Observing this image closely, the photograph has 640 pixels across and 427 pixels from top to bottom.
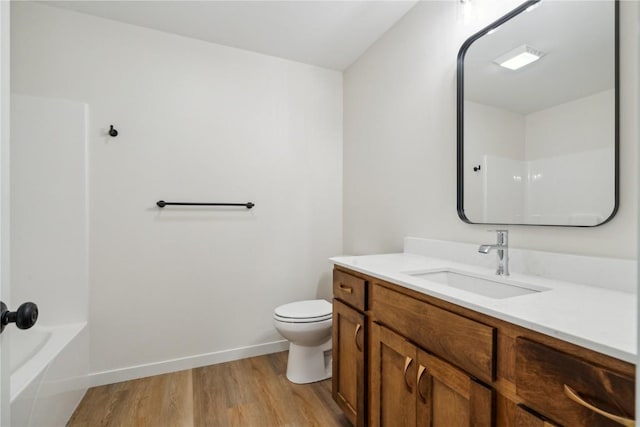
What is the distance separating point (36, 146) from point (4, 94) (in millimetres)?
1450

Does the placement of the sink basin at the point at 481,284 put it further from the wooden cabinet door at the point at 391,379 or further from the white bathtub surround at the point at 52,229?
the white bathtub surround at the point at 52,229

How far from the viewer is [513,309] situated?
788 millimetres

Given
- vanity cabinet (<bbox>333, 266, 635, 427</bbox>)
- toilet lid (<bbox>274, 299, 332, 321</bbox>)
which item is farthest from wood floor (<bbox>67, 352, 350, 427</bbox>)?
toilet lid (<bbox>274, 299, 332, 321</bbox>)

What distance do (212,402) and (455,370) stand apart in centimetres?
149

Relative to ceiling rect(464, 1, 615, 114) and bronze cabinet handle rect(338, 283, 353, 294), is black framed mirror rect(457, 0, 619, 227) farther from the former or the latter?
bronze cabinet handle rect(338, 283, 353, 294)

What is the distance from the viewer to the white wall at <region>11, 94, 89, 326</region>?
179 cm

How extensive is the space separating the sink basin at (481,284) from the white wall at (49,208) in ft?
6.52

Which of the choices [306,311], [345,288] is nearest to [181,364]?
[306,311]

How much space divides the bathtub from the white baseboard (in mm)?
117

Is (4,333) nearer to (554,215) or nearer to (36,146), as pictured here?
(36,146)

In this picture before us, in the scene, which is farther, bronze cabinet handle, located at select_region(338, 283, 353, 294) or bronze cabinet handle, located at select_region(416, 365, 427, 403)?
bronze cabinet handle, located at select_region(338, 283, 353, 294)

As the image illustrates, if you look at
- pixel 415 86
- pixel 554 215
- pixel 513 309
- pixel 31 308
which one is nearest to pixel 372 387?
pixel 513 309

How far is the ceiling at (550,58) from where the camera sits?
1077 millimetres

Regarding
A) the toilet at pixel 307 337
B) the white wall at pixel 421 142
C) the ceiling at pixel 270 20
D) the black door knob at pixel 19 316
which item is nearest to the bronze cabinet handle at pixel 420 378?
the white wall at pixel 421 142
